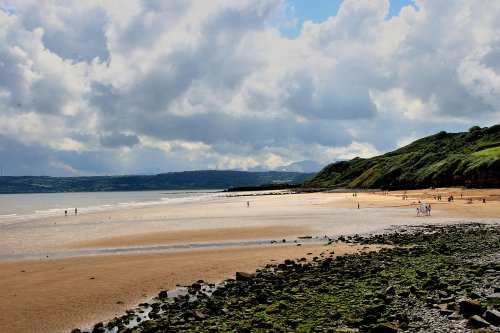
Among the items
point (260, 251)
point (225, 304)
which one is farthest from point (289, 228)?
point (225, 304)

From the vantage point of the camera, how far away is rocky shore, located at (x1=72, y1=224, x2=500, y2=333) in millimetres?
14281

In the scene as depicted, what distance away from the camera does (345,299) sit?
1739 cm

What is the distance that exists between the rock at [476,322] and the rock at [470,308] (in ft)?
2.75

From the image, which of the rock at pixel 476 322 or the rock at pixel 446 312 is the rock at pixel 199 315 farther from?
the rock at pixel 476 322

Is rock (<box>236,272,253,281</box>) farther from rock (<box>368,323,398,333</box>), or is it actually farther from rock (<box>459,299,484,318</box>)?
rock (<box>459,299,484,318</box>)

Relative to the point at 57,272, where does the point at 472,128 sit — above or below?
above

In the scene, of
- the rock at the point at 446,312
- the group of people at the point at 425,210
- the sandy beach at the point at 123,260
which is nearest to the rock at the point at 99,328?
the sandy beach at the point at 123,260

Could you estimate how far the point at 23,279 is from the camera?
80.3 feet

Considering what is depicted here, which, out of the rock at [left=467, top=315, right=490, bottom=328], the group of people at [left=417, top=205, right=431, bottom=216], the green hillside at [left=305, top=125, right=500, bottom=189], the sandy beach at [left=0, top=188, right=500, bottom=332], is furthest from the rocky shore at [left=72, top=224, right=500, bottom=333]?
the green hillside at [left=305, top=125, right=500, bottom=189]

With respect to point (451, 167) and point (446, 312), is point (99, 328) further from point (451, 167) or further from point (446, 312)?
point (451, 167)

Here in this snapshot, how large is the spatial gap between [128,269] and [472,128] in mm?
199337

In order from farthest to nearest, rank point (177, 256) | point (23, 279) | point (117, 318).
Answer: point (177, 256) < point (23, 279) < point (117, 318)

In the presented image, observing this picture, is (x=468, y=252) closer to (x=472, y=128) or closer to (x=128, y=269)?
(x=128, y=269)

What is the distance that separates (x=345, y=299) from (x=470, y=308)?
187 inches
